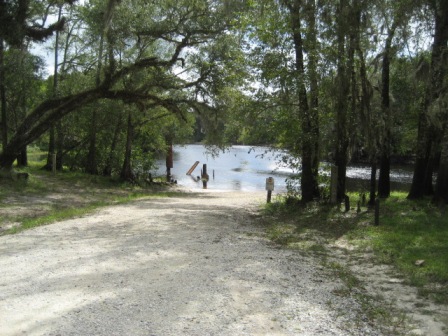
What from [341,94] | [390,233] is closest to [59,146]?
[341,94]

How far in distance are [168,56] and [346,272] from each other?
16.6 meters

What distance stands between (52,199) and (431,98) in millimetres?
11404

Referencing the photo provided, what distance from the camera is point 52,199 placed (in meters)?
14.2

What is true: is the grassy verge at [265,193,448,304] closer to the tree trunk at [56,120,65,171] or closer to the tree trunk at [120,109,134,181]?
the tree trunk at [120,109,134,181]

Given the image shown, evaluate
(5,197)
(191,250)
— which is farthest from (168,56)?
(191,250)

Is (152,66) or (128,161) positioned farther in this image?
(128,161)

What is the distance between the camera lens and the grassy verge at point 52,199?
1037 cm

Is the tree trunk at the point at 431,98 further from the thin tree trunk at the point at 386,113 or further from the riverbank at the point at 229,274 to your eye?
the riverbank at the point at 229,274

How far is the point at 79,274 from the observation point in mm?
5523

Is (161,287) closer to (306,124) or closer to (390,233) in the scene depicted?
(390,233)

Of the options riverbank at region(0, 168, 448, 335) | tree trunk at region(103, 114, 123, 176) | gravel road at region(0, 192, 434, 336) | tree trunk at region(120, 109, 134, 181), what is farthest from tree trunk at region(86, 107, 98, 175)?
gravel road at region(0, 192, 434, 336)

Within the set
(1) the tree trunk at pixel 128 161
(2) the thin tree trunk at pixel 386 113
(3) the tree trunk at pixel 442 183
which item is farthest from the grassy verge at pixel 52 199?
(3) the tree trunk at pixel 442 183

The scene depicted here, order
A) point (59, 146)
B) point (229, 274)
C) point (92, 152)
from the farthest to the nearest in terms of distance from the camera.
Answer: point (59, 146)
point (92, 152)
point (229, 274)

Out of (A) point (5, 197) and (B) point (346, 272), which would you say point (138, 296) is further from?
(A) point (5, 197)
